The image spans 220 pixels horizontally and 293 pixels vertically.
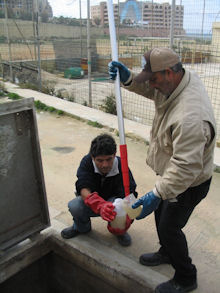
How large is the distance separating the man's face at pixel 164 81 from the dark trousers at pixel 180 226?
0.64 m

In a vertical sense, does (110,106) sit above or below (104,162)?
below

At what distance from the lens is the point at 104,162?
244 cm

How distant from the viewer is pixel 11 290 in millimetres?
2766

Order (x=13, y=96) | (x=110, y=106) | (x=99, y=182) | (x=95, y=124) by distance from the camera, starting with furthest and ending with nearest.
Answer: (x=13, y=96), (x=110, y=106), (x=95, y=124), (x=99, y=182)

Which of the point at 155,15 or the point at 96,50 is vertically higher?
the point at 155,15

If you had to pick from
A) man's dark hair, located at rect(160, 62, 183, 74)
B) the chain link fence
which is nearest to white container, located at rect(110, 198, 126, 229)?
man's dark hair, located at rect(160, 62, 183, 74)

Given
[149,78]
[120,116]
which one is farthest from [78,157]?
[149,78]

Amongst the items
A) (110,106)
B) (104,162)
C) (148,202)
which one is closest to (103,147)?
(104,162)

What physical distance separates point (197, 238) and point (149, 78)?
171 cm

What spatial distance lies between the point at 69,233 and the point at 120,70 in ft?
4.73

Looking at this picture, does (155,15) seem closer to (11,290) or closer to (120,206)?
(120,206)

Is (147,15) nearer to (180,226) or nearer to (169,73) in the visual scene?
(169,73)

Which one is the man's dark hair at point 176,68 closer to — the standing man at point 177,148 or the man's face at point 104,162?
the standing man at point 177,148

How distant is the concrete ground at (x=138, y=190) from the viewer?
2.64m
